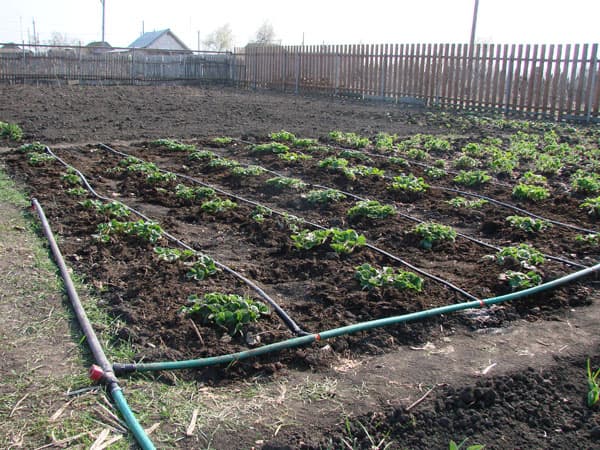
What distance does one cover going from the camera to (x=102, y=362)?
3.20m

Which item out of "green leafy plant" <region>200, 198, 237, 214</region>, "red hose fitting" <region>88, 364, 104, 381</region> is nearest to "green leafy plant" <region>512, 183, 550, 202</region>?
"green leafy plant" <region>200, 198, 237, 214</region>

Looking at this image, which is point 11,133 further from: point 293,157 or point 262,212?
point 262,212

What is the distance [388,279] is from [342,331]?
2.73ft

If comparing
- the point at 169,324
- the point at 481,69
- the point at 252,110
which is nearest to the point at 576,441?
the point at 169,324

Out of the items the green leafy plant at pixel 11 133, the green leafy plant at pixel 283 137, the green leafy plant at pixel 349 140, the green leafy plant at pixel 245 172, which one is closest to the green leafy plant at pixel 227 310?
the green leafy plant at pixel 245 172

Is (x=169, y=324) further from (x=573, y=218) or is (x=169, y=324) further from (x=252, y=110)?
(x=252, y=110)

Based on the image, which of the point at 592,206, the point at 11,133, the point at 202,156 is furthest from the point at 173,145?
the point at 592,206

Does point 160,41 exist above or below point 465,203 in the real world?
above

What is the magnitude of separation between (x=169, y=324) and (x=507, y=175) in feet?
20.7

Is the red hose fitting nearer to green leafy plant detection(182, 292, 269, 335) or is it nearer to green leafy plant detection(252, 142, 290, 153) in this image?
green leafy plant detection(182, 292, 269, 335)

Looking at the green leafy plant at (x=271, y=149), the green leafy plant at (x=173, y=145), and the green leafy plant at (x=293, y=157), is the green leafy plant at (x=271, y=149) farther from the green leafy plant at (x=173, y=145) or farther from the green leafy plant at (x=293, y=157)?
the green leafy plant at (x=173, y=145)

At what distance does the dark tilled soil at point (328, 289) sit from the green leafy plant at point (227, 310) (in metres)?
0.06

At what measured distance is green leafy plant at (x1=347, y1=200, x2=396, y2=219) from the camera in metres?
6.15

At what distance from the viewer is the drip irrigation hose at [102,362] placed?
8.84ft
